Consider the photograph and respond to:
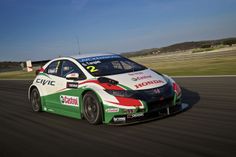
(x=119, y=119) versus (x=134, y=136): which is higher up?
(x=119, y=119)

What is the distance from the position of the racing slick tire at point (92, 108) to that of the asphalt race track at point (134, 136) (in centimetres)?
14

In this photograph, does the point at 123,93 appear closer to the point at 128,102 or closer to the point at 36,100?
the point at 128,102

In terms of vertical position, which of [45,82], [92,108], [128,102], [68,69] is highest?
[68,69]

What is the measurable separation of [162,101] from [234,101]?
7.47 feet

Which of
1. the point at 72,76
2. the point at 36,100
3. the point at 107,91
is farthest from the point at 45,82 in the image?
the point at 107,91

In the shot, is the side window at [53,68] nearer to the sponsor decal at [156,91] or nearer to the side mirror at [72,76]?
the side mirror at [72,76]

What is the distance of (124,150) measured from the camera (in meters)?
4.73

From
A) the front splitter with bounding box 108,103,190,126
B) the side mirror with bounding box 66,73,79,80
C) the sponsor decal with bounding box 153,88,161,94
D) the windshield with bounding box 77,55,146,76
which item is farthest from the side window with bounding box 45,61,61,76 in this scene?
the sponsor decal with bounding box 153,88,161,94

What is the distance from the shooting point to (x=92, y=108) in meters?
6.45

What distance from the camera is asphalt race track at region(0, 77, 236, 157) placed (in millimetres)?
4562

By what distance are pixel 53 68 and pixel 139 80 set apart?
2.70 metres

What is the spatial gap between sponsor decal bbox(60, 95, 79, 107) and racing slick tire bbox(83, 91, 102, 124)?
301 mm

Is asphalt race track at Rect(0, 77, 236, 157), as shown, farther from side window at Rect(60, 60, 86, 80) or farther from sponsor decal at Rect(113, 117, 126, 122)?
side window at Rect(60, 60, 86, 80)

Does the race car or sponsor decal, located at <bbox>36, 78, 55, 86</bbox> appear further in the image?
sponsor decal, located at <bbox>36, 78, 55, 86</bbox>
